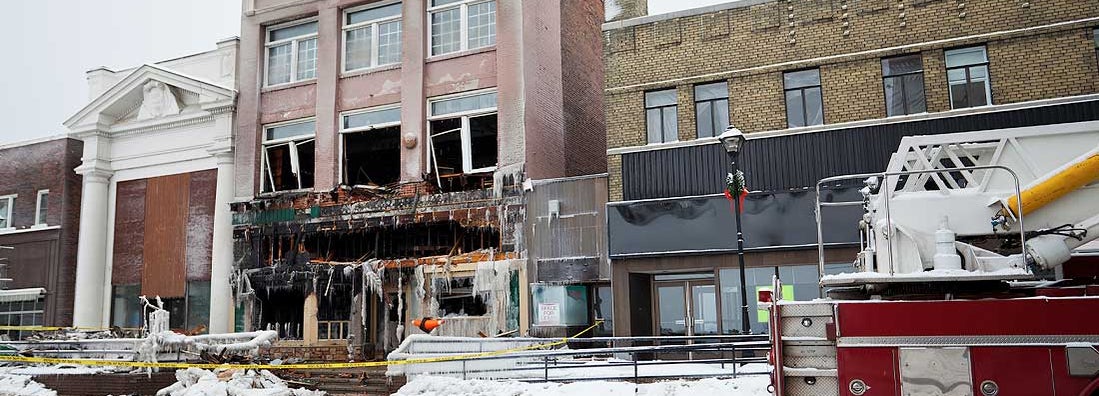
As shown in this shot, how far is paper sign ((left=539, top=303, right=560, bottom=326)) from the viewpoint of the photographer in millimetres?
23156

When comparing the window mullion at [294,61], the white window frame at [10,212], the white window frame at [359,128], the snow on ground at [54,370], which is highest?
the window mullion at [294,61]

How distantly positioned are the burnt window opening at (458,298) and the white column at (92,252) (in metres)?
13.4

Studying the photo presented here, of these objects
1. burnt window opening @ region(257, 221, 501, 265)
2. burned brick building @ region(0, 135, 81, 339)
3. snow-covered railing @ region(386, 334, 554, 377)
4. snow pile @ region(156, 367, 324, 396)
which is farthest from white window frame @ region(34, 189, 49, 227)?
snow-covered railing @ region(386, 334, 554, 377)

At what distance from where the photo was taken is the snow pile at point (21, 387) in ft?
65.4

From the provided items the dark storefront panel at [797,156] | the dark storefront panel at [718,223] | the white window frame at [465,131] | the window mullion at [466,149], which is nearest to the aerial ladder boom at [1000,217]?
the dark storefront panel at [718,223]

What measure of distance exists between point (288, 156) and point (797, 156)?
53.2ft

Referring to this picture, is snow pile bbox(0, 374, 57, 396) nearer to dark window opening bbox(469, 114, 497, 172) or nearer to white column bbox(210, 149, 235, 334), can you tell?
white column bbox(210, 149, 235, 334)

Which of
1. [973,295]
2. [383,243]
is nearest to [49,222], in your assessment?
[383,243]

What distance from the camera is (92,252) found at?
3075cm

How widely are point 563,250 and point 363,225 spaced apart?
6443 millimetres

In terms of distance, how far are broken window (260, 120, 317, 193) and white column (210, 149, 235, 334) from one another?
4.38 ft

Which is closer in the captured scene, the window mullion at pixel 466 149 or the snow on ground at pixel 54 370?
the snow on ground at pixel 54 370

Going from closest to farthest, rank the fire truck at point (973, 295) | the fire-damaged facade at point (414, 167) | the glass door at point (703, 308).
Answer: the fire truck at point (973, 295), the glass door at point (703, 308), the fire-damaged facade at point (414, 167)

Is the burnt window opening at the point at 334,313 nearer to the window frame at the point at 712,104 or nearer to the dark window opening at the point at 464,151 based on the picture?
the dark window opening at the point at 464,151
